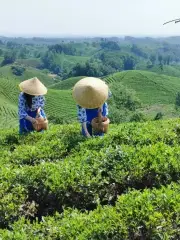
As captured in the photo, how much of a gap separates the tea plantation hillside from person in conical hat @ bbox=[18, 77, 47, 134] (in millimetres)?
459

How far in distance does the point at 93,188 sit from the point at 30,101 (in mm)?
3606

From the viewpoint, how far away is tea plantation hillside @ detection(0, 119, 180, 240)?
14.4 ft

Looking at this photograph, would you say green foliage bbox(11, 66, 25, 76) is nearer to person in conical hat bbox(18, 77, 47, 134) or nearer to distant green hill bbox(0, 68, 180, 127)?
distant green hill bbox(0, 68, 180, 127)

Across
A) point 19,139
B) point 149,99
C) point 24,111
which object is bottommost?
point 149,99

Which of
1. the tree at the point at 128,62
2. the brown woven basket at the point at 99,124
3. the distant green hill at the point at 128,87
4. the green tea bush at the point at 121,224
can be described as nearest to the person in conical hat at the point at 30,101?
the brown woven basket at the point at 99,124

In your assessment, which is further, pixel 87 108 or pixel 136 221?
pixel 87 108

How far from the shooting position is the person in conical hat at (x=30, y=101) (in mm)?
8328

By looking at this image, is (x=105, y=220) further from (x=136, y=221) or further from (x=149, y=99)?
(x=149, y=99)

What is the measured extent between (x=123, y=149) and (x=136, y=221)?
92.0 inches

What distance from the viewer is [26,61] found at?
566 feet

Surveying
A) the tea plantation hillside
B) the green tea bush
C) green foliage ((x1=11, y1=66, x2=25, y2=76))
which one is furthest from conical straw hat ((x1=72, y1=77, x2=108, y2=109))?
green foliage ((x1=11, y1=66, x2=25, y2=76))

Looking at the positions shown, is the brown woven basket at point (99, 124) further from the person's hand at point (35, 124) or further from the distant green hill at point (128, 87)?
the distant green hill at point (128, 87)

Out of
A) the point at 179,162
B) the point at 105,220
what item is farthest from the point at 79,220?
the point at 179,162

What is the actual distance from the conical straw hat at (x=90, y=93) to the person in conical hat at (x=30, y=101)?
3.92 ft
